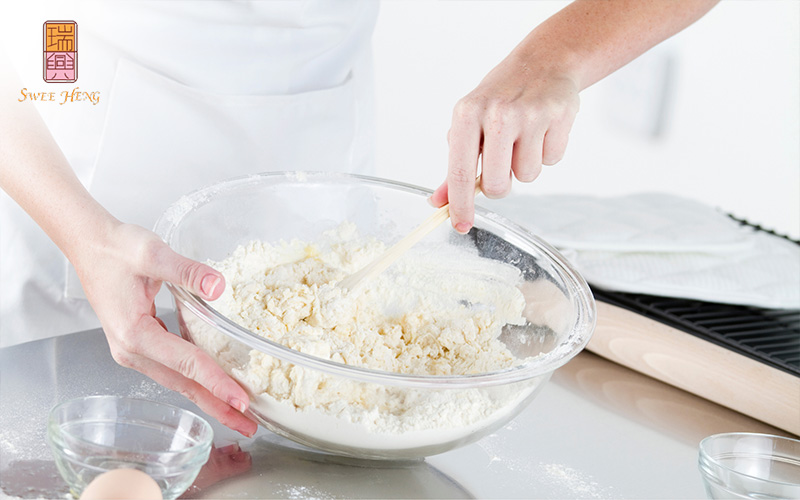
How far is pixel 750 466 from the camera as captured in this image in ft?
2.38

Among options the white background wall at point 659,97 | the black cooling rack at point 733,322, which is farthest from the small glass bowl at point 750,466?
the white background wall at point 659,97

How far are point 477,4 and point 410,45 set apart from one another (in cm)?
25

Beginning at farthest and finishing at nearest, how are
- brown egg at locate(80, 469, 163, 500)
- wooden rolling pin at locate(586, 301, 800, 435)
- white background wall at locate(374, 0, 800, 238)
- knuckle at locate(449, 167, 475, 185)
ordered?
white background wall at locate(374, 0, 800, 238)
wooden rolling pin at locate(586, 301, 800, 435)
knuckle at locate(449, 167, 475, 185)
brown egg at locate(80, 469, 163, 500)

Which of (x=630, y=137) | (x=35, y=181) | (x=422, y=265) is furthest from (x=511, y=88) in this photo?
(x=630, y=137)

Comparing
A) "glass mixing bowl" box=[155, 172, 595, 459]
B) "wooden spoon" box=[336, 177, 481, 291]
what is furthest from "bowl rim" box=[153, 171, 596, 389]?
"wooden spoon" box=[336, 177, 481, 291]

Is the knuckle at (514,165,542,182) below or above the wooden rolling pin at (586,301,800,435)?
above

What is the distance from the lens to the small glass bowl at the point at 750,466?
67cm

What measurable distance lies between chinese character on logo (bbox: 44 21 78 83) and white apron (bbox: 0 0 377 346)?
0.01 m

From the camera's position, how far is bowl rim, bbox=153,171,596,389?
0.60m

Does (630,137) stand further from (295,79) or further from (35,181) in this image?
(35,181)

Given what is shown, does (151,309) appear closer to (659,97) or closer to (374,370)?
(374,370)

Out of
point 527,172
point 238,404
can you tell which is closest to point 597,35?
point 527,172

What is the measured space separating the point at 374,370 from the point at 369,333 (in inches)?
6.0

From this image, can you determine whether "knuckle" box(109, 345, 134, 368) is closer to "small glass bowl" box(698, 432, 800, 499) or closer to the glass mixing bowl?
the glass mixing bowl
